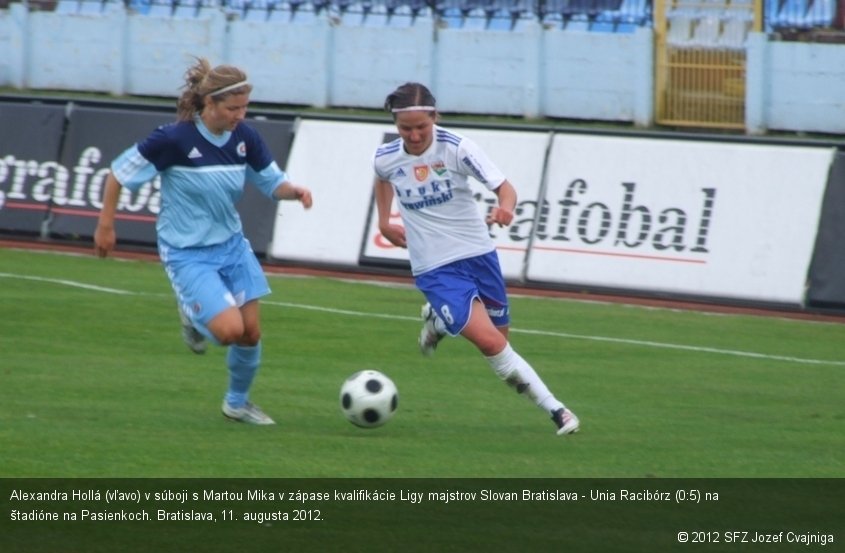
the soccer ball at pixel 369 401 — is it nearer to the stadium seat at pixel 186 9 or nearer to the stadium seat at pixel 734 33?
the stadium seat at pixel 734 33

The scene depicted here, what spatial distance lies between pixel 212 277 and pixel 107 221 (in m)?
0.68

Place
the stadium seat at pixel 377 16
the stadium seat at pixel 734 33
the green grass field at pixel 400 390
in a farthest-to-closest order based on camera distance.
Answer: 1. the stadium seat at pixel 377 16
2. the stadium seat at pixel 734 33
3. the green grass field at pixel 400 390

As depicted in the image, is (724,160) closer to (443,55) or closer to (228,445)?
(228,445)

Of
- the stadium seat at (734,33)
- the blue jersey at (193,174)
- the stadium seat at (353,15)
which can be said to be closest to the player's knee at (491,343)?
the blue jersey at (193,174)

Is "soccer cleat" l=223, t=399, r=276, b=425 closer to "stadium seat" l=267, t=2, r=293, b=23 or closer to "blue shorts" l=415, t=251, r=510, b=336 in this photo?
"blue shorts" l=415, t=251, r=510, b=336

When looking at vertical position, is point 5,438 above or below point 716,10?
below

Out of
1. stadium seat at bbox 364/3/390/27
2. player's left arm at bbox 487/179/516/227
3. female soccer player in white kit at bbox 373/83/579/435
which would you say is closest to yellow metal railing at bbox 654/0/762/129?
stadium seat at bbox 364/3/390/27

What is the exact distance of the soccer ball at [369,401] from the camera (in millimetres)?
9531

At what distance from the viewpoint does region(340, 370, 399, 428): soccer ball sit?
953cm

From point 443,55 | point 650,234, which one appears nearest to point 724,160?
point 650,234

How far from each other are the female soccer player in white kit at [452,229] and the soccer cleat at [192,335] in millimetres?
1376
